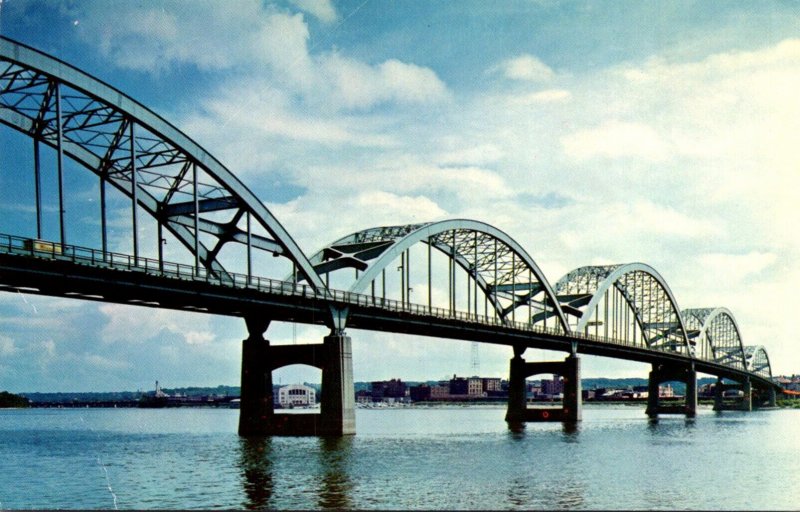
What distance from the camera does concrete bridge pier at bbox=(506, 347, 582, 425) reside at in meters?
109

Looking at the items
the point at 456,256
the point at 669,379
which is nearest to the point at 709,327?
the point at 669,379

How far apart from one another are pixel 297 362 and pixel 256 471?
74.3ft

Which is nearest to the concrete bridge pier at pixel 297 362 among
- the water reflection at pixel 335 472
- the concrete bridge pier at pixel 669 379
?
the water reflection at pixel 335 472

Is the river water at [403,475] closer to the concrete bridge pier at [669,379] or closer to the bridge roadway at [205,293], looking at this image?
the bridge roadway at [205,293]

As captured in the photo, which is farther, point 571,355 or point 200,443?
point 571,355

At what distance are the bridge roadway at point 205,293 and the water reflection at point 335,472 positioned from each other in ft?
31.7

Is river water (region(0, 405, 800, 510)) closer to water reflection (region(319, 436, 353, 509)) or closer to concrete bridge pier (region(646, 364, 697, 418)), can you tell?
water reflection (region(319, 436, 353, 509))

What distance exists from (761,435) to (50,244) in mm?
61095

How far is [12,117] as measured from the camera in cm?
5053

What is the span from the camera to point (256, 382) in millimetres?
68062

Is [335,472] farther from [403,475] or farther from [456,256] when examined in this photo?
[456,256]

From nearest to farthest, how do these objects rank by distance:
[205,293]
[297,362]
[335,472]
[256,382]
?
[335,472] → [205,293] → [297,362] → [256,382]

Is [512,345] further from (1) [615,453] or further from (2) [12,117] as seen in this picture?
(2) [12,117]

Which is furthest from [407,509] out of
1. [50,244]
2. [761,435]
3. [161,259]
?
[761,435]
